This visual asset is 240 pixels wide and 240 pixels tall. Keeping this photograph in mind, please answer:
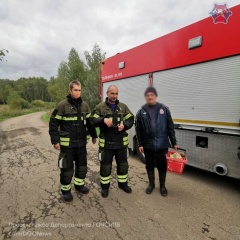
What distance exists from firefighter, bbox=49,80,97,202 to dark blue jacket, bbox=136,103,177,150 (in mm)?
1019

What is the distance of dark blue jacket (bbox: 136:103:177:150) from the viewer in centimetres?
325

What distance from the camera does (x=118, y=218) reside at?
269 cm

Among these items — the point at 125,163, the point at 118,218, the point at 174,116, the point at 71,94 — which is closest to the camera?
the point at 118,218

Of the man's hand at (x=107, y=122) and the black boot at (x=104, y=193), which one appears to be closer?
the man's hand at (x=107, y=122)

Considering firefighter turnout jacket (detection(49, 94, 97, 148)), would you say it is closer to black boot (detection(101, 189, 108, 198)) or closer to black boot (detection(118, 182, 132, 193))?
black boot (detection(101, 189, 108, 198))

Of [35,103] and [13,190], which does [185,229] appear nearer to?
[13,190]

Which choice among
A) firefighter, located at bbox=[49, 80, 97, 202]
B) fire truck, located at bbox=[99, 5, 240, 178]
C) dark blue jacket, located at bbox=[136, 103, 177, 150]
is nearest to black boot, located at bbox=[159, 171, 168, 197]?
dark blue jacket, located at bbox=[136, 103, 177, 150]

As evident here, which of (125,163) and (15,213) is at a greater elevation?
(125,163)

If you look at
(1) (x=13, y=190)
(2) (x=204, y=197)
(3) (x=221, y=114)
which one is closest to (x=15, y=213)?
(1) (x=13, y=190)

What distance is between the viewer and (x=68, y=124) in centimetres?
316

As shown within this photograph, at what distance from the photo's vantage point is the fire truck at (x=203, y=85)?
314 cm

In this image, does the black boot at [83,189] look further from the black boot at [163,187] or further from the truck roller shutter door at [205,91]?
the truck roller shutter door at [205,91]

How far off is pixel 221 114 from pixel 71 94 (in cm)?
251

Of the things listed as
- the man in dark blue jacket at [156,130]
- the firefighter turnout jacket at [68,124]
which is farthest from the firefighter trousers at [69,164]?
the man in dark blue jacket at [156,130]
